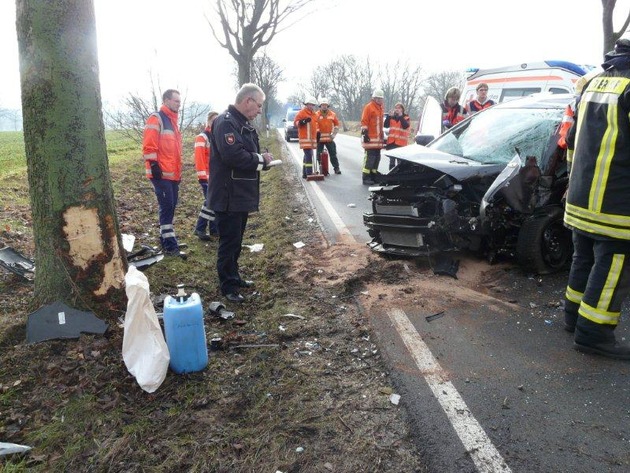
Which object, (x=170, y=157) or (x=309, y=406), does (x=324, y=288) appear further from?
(x=170, y=157)

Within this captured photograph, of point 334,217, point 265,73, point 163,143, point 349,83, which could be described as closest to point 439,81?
point 349,83

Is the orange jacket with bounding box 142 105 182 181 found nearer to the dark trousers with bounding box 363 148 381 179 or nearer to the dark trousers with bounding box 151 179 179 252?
the dark trousers with bounding box 151 179 179 252

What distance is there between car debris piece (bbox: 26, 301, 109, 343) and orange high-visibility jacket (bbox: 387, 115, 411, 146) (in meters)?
8.25

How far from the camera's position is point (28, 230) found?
5.86m

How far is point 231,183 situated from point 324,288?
1.33 meters

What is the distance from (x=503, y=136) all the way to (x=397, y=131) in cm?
532

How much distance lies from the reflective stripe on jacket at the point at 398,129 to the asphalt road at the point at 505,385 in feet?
21.2

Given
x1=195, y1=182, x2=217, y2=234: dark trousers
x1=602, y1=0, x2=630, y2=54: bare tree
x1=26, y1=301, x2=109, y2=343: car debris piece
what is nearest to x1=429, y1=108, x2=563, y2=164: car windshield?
x1=195, y1=182, x2=217, y2=234: dark trousers

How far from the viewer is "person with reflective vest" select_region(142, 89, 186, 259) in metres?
5.20

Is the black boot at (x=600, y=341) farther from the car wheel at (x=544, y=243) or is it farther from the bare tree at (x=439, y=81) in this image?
the bare tree at (x=439, y=81)

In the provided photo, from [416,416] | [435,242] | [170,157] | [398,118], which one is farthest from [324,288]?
[398,118]

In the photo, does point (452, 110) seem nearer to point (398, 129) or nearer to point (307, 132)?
point (398, 129)

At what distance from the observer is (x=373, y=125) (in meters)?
9.70

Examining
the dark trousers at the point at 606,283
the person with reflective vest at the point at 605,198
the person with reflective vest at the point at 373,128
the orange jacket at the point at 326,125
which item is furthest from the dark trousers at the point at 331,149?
the dark trousers at the point at 606,283
